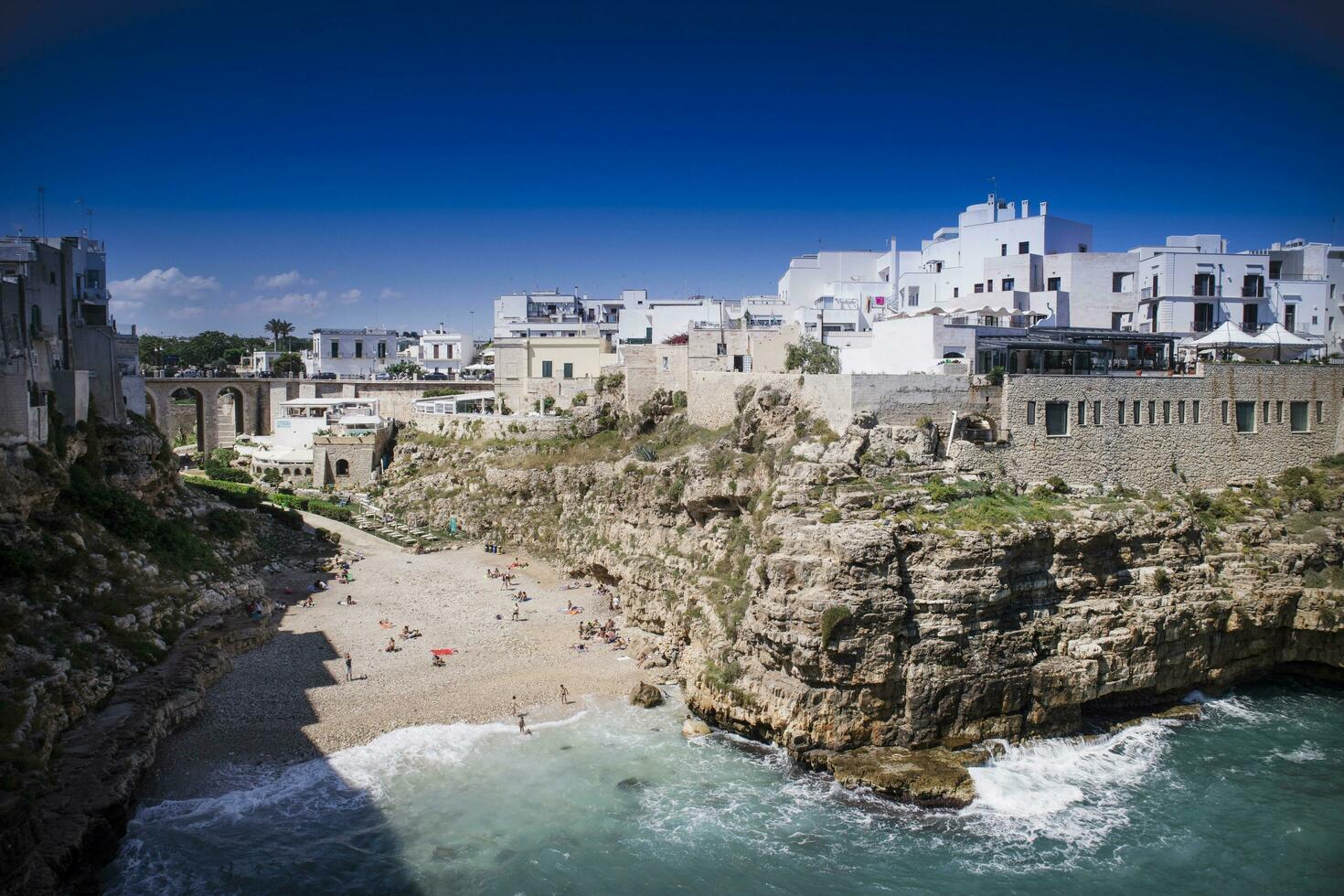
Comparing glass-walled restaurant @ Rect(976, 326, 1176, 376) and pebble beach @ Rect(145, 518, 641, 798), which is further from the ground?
glass-walled restaurant @ Rect(976, 326, 1176, 376)

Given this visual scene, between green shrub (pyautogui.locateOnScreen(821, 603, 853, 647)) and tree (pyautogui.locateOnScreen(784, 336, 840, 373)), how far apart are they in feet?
51.3

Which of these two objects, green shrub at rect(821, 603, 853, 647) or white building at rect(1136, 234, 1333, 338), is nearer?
green shrub at rect(821, 603, 853, 647)

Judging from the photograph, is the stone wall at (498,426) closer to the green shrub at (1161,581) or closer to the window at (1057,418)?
the window at (1057,418)

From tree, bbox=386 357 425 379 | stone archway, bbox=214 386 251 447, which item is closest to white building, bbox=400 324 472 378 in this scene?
tree, bbox=386 357 425 379

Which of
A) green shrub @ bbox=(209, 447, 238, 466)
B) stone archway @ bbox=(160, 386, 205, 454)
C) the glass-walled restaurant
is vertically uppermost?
the glass-walled restaurant

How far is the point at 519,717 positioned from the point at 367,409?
39.4 meters

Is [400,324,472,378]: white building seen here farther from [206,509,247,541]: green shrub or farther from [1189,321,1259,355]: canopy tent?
[1189,321,1259,355]: canopy tent

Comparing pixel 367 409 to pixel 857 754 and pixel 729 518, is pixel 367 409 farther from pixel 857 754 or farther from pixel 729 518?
pixel 857 754

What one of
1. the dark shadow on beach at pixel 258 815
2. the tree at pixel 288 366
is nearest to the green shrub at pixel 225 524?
the dark shadow on beach at pixel 258 815

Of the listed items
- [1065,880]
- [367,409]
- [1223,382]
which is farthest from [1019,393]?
[367,409]

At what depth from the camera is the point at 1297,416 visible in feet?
112

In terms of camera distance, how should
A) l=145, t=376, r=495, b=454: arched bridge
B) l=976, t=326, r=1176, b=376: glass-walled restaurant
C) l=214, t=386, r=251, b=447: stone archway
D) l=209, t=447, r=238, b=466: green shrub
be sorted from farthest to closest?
1. l=214, t=386, r=251, b=447: stone archway
2. l=145, t=376, r=495, b=454: arched bridge
3. l=209, t=447, r=238, b=466: green shrub
4. l=976, t=326, r=1176, b=376: glass-walled restaurant

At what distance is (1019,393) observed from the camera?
1201 inches

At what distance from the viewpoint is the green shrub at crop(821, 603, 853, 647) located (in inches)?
933
